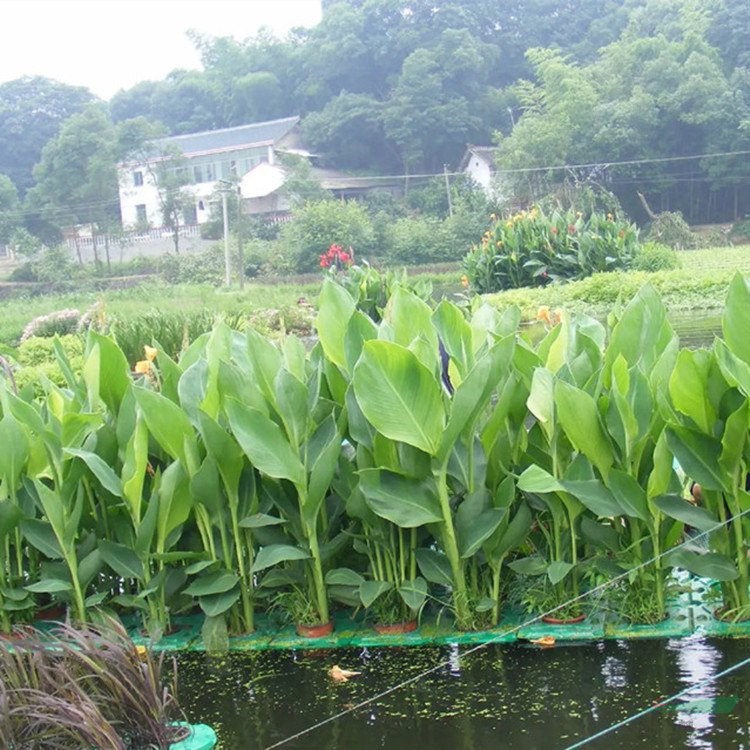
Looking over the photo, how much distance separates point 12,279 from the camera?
2792cm

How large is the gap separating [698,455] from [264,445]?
0.75 metres

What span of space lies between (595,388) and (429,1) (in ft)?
121

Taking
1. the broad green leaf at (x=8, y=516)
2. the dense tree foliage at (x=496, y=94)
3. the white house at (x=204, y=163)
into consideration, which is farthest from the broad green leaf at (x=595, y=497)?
the white house at (x=204, y=163)

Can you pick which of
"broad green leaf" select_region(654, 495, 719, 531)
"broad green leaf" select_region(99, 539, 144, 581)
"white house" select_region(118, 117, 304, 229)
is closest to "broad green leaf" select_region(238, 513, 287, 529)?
"broad green leaf" select_region(99, 539, 144, 581)

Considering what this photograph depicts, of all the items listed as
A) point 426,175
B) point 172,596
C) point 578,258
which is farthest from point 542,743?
point 426,175

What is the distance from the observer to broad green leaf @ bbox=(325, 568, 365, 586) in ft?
6.85

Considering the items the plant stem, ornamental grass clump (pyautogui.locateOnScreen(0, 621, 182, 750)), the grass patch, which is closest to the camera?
ornamental grass clump (pyautogui.locateOnScreen(0, 621, 182, 750))

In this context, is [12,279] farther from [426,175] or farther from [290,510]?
[290,510]

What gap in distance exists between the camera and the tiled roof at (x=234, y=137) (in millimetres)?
32938

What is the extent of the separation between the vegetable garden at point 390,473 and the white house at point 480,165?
26908mm

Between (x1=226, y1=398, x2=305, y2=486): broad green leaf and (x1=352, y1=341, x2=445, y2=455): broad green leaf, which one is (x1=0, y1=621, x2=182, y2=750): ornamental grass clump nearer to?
(x1=226, y1=398, x2=305, y2=486): broad green leaf

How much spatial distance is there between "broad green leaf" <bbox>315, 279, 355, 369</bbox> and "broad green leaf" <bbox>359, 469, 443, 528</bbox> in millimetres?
259

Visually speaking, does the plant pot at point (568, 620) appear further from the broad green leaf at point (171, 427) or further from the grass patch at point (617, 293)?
the grass patch at point (617, 293)

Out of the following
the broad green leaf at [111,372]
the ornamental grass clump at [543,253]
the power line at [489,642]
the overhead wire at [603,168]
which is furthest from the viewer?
the overhead wire at [603,168]
